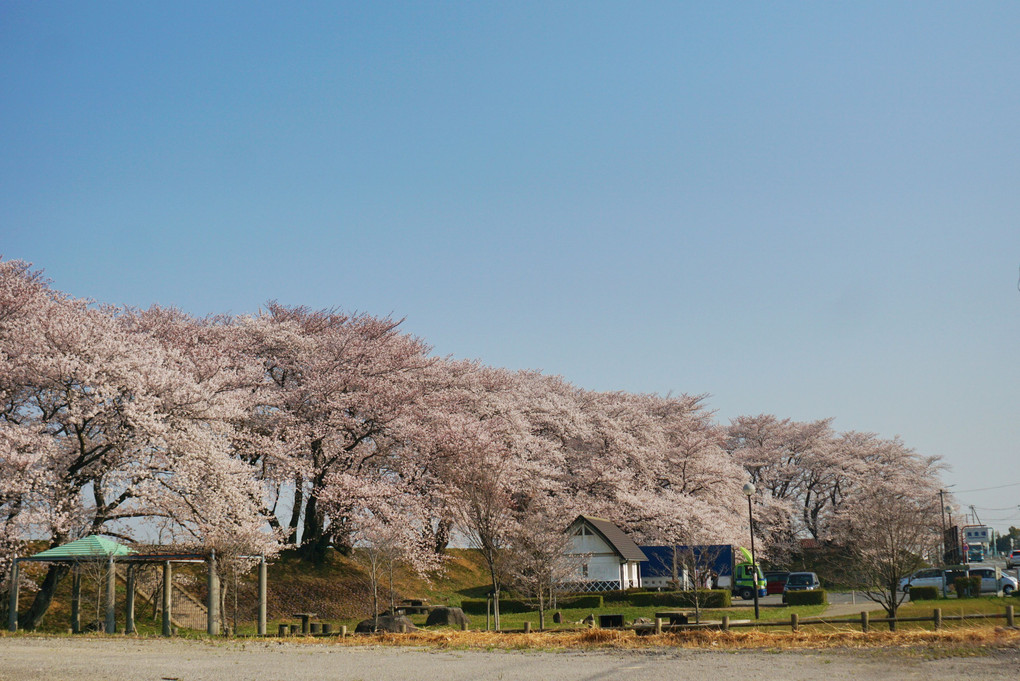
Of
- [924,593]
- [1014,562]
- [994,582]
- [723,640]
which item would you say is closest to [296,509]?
[723,640]

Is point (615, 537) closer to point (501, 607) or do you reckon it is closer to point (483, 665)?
point (501, 607)

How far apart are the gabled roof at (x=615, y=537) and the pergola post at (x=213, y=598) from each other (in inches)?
892

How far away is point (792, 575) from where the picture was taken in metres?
49.6

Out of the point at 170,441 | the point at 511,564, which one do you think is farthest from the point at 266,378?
the point at 511,564

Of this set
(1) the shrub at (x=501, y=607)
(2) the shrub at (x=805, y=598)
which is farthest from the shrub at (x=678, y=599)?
(1) the shrub at (x=501, y=607)

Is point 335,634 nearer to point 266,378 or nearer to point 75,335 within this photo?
point 75,335

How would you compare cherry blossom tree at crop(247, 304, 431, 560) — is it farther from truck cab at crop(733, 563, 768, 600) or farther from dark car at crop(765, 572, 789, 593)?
dark car at crop(765, 572, 789, 593)

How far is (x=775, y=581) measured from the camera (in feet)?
173

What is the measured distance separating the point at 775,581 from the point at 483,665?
41.1 m

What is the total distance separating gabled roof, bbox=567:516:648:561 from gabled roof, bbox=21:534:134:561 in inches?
1004

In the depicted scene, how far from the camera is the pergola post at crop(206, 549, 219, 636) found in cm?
2536

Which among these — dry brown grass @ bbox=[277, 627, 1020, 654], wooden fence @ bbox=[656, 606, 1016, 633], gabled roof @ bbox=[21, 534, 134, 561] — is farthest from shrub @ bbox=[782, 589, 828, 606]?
gabled roof @ bbox=[21, 534, 134, 561]

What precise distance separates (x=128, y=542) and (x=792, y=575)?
1447 inches

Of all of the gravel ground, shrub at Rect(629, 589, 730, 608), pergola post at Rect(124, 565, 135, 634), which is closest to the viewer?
the gravel ground
